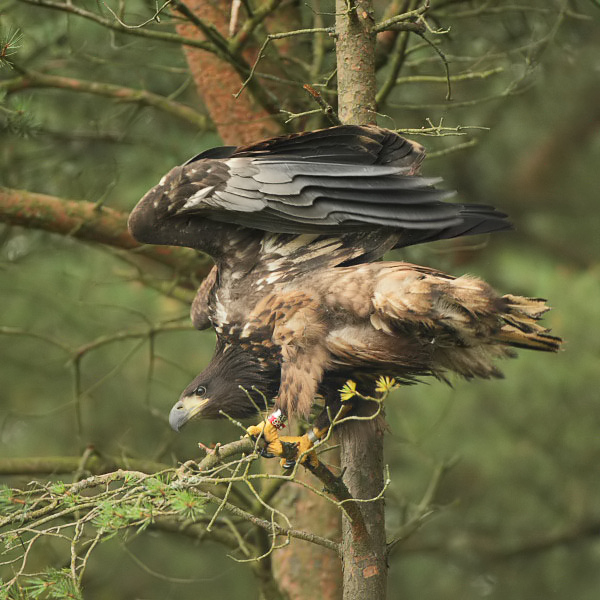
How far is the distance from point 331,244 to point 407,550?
3.82 metres

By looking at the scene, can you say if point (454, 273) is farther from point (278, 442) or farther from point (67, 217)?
point (278, 442)

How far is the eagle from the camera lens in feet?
10.6

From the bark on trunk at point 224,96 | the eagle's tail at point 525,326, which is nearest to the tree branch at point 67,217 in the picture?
the bark on trunk at point 224,96

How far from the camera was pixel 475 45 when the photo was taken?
6.95 metres

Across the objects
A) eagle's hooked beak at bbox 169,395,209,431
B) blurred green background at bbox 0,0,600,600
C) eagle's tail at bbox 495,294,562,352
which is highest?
eagle's tail at bbox 495,294,562,352

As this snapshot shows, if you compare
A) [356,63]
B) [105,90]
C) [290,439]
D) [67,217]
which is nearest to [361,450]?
[290,439]

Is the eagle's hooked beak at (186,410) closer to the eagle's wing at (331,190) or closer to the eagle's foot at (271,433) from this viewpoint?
the eagle's foot at (271,433)

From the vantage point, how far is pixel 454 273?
23.3 ft

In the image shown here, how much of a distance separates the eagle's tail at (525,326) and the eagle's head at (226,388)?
851 mm

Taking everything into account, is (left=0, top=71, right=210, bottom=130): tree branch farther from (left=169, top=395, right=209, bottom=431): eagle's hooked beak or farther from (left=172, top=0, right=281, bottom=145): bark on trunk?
(left=169, top=395, right=209, bottom=431): eagle's hooked beak

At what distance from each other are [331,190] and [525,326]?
795mm

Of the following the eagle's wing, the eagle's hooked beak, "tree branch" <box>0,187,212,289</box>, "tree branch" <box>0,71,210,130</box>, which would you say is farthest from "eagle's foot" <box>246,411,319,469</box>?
"tree branch" <box>0,71,210,130</box>

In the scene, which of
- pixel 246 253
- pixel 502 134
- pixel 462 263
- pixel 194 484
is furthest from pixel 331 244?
pixel 502 134

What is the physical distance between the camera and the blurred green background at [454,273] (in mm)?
6473
